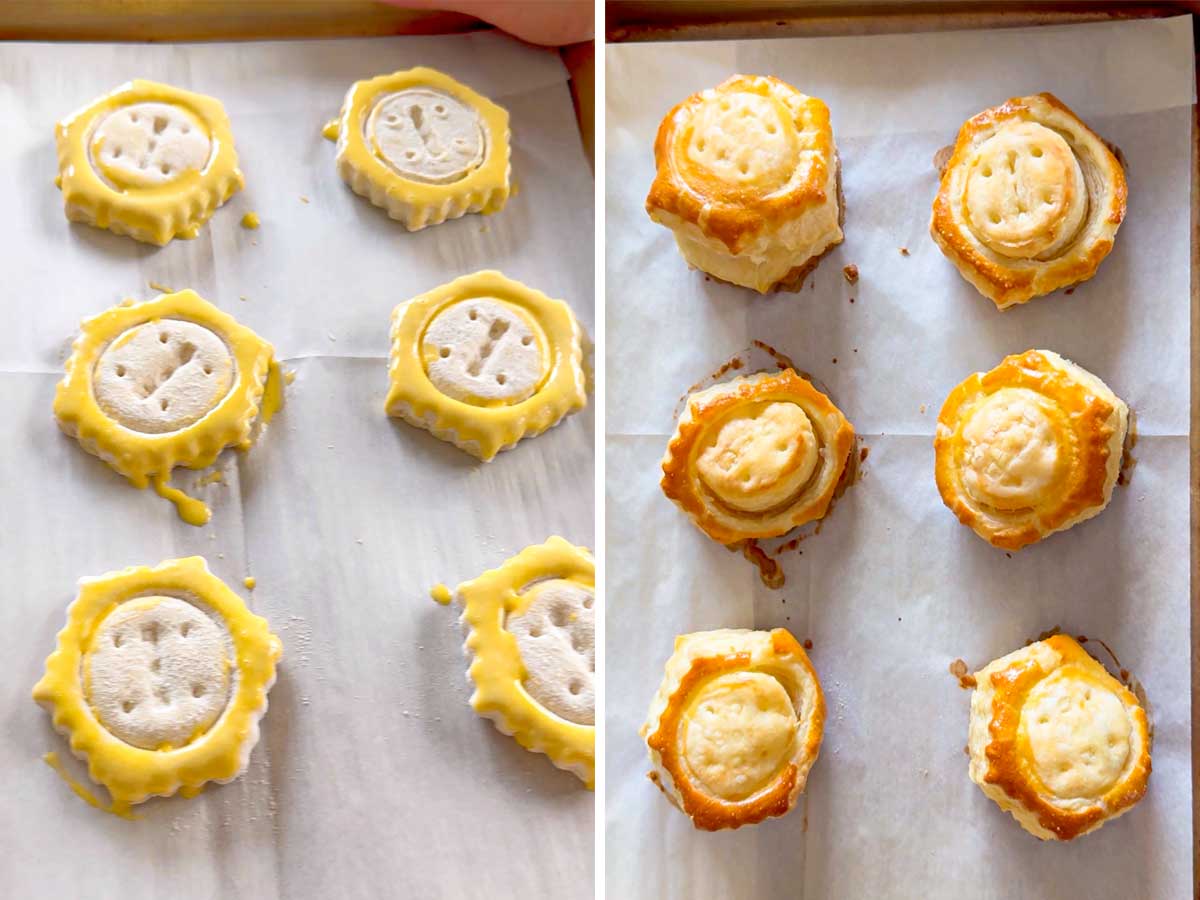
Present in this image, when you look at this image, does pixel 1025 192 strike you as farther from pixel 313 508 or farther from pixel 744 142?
pixel 313 508

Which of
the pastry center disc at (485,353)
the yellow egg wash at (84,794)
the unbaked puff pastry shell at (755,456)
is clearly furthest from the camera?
the pastry center disc at (485,353)

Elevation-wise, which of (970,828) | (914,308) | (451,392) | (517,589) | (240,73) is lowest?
(970,828)

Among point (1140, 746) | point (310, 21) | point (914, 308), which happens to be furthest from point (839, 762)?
point (310, 21)

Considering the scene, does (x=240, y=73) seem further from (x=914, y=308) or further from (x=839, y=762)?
(x=839, y=762)

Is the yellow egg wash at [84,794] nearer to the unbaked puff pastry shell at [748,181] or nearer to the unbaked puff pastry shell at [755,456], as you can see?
the unbaked puff pastry shell at [755,456]

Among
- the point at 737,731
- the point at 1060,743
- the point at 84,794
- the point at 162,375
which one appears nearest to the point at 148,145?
the point at 162,375

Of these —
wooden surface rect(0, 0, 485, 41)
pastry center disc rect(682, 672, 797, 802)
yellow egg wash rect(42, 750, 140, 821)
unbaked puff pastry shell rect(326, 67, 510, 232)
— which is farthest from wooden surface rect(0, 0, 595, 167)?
yellow egg wash rect(42, 750, 140, 821)

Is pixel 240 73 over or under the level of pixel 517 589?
over

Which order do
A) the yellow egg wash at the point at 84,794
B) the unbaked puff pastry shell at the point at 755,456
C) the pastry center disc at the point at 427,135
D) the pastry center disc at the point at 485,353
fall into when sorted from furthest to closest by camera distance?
1. the pastry center disc at the point at 427,135
2. the pastry center disc at the point at 485,353
3. the unbaked puff pastry shell at the point at 755,456
4. the yellow egg wash at the point at 84,794

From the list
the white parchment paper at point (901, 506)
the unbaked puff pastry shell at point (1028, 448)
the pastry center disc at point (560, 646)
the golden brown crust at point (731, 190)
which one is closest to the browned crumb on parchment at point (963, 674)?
the white parchment paper at point (901, 506)
